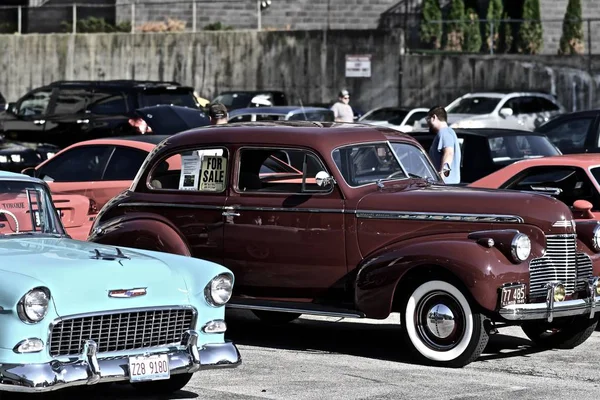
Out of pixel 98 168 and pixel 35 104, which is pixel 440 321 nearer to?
pixel 98 168

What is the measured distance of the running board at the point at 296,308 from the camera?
1026cm

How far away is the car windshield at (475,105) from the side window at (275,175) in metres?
20.1

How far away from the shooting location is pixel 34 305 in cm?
757

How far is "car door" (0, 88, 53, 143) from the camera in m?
25.3

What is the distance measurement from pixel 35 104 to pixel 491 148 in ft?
42.2

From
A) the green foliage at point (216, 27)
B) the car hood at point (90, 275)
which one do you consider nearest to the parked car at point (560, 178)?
the car hood at point (90, 275)

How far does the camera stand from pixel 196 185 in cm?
1120

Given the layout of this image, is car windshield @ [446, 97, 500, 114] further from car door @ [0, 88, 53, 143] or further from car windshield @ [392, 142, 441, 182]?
car windshield @ [392, 142, 441, 182]

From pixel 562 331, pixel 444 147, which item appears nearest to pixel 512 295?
pixel 562 331

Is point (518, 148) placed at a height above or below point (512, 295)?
above

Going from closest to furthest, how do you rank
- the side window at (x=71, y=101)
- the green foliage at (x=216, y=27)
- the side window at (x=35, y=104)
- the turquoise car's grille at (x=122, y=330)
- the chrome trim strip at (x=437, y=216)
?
1. the turquoise car's grille at (x=122, y=330)
2. the chrome trim strip at (x=437, y=216)
3. the side window at (x=71, y=101)
4. the side window at (x=35, y=104)
5. the green foliage at (x=216, y=27)

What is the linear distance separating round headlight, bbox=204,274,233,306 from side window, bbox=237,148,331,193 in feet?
7.09

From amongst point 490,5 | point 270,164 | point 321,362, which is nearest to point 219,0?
point 490,5

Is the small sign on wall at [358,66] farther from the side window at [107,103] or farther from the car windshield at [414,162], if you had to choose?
the car windshield at [414,162]
